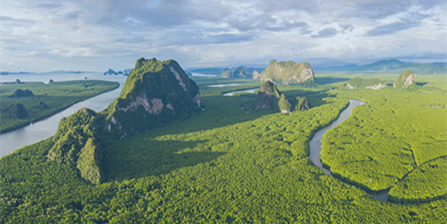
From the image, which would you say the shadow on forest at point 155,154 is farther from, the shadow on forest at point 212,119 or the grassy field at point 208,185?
the grassy field at point 208,185

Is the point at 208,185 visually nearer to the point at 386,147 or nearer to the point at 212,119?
the point at 386,147

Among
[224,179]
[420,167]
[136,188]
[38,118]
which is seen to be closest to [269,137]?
[224,179]

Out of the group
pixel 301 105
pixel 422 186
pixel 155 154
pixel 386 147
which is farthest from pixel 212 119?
pixel 422 186

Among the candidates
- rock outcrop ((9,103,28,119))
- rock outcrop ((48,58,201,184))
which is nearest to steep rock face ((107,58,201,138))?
rock outcrop ((48,58,201,184))

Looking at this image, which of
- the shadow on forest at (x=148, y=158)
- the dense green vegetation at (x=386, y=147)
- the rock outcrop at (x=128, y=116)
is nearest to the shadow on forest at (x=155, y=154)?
the shadow on forest at (x=148, y=158)

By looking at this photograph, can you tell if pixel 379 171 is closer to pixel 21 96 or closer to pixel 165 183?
pixel 165 183

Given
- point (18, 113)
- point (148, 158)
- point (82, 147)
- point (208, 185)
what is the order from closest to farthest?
point (208, 185)
point (148, 158)
point (82, 147)
point (18, 113)

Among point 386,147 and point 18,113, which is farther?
point 18,113
